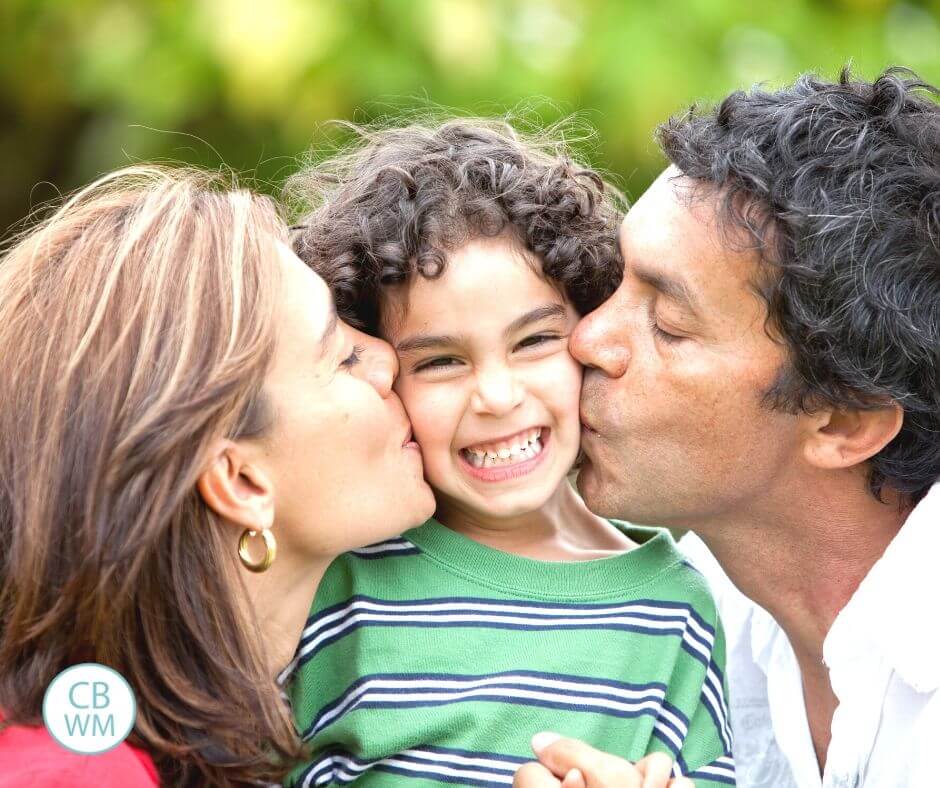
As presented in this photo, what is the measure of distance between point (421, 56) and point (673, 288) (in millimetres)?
1464

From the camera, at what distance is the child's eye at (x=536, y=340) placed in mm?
2684

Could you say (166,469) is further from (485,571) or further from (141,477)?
(485,571)

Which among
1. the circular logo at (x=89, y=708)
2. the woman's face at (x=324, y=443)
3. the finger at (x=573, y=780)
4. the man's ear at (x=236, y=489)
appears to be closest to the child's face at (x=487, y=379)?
the woman's face at (x=324, y=443)

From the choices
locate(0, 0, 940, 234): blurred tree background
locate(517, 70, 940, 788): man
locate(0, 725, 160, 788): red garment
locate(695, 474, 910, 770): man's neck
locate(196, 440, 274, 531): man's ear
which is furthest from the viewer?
locate(0, 0, 940, 234): blurred tree background

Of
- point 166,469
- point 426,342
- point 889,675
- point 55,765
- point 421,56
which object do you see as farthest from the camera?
point 421,56

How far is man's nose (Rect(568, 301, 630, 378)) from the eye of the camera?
2.69 metres

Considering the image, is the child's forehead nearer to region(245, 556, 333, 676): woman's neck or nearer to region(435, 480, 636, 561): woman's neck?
A: region(435, 480, 636, 561): woman's neck

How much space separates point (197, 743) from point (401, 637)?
0.53 metres

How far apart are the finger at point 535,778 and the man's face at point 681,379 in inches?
24.5

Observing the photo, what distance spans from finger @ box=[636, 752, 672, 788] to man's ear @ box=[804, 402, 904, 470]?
718mm

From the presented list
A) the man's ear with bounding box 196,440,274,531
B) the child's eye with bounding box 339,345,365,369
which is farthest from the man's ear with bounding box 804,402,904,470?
the man's ear with bounding box 196,440,274,531

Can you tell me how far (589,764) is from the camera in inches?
89.7

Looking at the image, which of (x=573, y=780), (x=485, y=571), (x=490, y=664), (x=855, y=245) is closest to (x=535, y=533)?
(x=485, y=571)

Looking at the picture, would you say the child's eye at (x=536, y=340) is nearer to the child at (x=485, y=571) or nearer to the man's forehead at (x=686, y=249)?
the child at (x=485, y=571)
